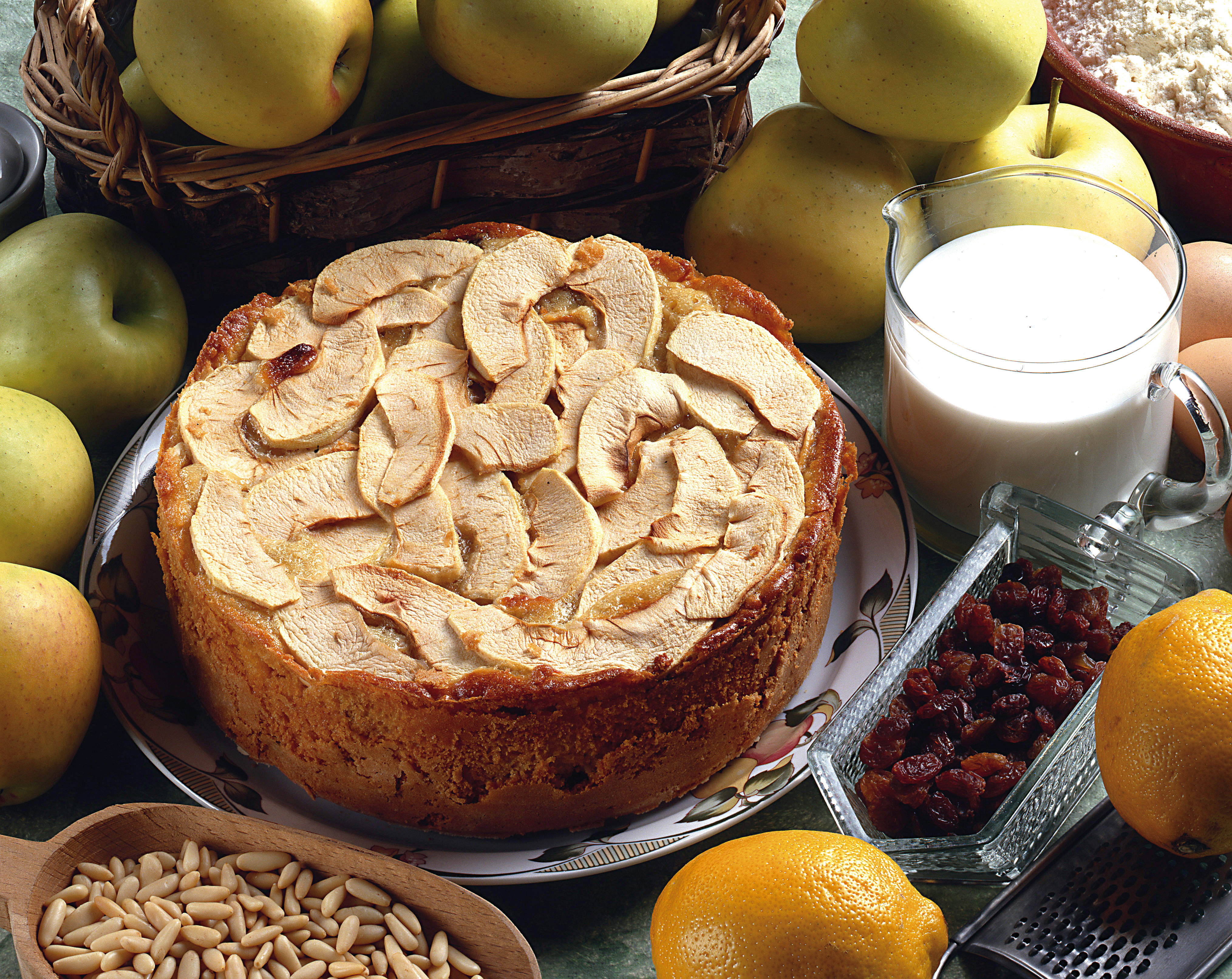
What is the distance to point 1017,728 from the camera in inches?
59.3

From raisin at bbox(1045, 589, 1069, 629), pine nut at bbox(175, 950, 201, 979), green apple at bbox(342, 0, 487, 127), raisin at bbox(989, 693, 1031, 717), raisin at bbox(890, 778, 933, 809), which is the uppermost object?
green apple at bbox(342, 0, 487, 127)

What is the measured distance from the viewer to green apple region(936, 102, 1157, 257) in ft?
6.44

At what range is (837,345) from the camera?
2.36 meters

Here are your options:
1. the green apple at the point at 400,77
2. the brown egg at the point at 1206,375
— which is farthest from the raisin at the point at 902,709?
the green apple at the point at 400,77

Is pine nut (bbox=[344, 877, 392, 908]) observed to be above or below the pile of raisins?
below

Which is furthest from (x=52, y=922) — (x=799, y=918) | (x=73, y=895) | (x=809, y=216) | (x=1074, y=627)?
(x=809, y=216)

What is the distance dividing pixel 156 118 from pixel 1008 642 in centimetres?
167

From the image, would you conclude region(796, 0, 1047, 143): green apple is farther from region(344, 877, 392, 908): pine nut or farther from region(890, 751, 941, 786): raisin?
region(344, 877, 392, 908): pine nut

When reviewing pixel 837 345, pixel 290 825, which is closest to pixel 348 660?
pixel 290 825

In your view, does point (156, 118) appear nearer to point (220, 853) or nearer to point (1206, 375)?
point (220, 853)

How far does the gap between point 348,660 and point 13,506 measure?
0.69m

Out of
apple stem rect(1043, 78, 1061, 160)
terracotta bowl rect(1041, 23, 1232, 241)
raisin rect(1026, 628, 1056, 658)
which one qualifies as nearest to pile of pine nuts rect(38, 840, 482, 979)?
raisin rect(1026, 628, 1056, 658)

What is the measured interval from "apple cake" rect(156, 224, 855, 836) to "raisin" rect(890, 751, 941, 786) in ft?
0.72

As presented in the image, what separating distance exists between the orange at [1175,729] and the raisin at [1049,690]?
0.08 meters
